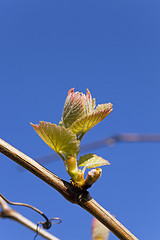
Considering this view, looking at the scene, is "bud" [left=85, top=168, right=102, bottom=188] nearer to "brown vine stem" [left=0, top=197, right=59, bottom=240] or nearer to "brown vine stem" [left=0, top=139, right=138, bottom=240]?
"brown vine stem" [left=0, top=139, right=138, bottom=240]

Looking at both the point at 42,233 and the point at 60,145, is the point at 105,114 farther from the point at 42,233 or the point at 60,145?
the point at 42,233

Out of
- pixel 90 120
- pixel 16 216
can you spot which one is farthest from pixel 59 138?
pixel 16 216

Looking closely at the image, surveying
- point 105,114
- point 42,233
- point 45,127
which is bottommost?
point 42,233

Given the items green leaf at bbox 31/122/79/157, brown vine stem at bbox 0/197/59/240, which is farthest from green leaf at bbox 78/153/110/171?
brown vine stem at bbox 0/197/59/240

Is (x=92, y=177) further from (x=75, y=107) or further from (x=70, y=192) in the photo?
(x=75, y=107)

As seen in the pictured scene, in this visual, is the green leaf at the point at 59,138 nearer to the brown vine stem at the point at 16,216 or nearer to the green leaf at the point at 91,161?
the green leaf at the point at 91,161

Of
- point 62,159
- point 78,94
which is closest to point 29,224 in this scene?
point 62,159

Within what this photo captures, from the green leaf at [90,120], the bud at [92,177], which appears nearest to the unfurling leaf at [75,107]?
the green leaf at [90,120]
